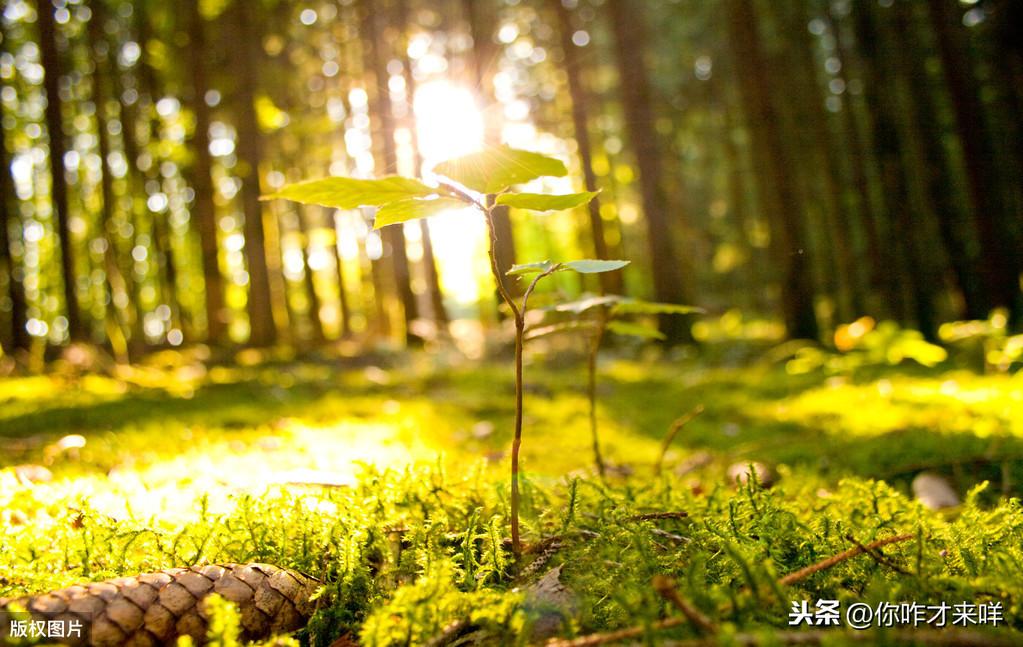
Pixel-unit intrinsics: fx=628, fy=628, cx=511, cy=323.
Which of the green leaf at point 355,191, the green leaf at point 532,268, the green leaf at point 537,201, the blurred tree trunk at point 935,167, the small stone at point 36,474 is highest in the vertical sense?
the blurred tree trunk at point 935,167

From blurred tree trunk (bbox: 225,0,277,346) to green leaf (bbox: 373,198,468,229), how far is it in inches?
411

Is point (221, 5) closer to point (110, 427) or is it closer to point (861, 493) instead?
point (110, 427)

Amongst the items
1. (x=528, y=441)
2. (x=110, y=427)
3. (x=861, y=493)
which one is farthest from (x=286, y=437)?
(x=861, y=493)

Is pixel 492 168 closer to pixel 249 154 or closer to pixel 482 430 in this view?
pixel 482 430

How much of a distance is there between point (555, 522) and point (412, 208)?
36.5 inches

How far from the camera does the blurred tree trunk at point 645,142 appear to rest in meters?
11.4

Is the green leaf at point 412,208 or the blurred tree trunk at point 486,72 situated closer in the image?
the green leaf at point 412,208

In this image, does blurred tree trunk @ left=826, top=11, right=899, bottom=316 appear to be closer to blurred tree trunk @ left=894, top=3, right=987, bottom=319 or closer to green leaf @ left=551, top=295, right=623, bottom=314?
blurred tree trunk @ left=894, top=3, right=987, bottom=319

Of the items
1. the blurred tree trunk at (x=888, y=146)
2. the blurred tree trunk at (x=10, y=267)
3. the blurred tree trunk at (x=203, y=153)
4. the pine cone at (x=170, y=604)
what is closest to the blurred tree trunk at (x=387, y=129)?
the blurred tree trunk at (x=203, y=153)

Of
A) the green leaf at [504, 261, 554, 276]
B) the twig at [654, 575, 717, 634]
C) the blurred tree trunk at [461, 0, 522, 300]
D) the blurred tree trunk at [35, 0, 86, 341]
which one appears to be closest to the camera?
the twig at [654, 575, 717, 634]

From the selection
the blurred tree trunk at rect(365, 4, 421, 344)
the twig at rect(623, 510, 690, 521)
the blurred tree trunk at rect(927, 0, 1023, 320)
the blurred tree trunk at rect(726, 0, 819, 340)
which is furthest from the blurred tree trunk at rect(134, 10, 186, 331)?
the twig at rect(623, 510, 690, 521)

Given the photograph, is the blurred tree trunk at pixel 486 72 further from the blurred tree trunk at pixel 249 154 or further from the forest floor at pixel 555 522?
the forest floor at pixel 555 522

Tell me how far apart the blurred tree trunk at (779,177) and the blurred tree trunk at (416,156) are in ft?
24.2

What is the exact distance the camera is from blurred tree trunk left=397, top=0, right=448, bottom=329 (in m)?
15.3
